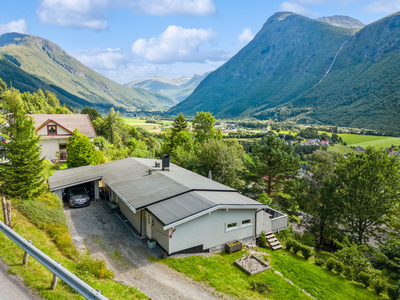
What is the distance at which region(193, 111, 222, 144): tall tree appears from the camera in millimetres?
49344

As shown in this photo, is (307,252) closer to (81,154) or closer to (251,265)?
(251,265)

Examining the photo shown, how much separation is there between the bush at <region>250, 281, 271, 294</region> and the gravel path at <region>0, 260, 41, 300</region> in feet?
31.5

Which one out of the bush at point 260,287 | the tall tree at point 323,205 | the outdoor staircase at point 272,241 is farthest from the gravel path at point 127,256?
the tall tree at point 323,205

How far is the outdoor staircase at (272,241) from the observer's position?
17878mm

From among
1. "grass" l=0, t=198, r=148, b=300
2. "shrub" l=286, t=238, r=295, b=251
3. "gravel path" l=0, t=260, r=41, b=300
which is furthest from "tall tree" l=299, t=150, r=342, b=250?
"gravel path" l=0, t=260, r=41, b=300

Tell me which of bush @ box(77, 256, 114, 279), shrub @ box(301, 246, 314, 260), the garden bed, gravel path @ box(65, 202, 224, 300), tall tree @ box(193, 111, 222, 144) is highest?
tall tree @ box(193, 111, 222, 144)

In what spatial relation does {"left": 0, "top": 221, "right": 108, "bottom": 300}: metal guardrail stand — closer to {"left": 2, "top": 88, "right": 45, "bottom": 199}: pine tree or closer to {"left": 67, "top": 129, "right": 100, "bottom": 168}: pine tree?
{"left": 2, "top": 88, "right": 45, "bottom": 199}: pine tree

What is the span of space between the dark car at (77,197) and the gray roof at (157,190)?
1.38 meters

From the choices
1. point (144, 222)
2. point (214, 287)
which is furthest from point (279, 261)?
point (144, 222)

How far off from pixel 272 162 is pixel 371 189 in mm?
11246

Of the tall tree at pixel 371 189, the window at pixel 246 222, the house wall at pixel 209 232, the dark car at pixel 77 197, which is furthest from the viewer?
the tall tree at pixel 371 189

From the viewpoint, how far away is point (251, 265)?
14.3m

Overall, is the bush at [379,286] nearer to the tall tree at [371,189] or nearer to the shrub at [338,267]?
the shrub at [338,267]

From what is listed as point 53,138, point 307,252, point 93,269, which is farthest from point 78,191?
point 307,252
